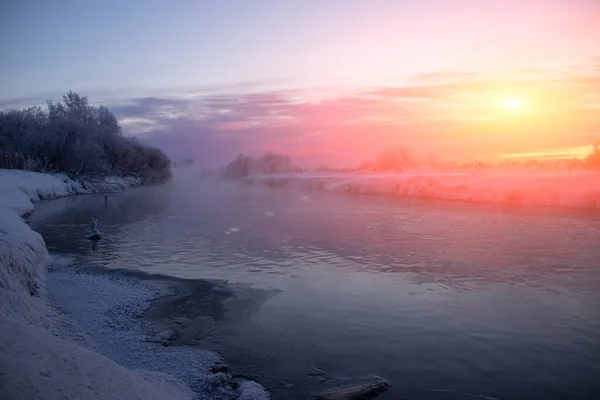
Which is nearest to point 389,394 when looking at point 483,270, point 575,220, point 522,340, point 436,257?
point 522,340

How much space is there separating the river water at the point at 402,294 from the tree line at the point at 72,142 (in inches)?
1984

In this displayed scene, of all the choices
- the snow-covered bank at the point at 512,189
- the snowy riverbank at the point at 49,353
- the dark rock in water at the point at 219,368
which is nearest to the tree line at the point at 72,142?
the snow-covered bank at the point at 512,189

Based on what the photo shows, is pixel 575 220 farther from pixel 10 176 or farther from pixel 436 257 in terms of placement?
pixel 10 176

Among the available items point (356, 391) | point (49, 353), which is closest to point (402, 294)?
point (356, 391)

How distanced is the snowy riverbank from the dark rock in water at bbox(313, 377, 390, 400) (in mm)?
1362

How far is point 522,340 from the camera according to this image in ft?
40.4

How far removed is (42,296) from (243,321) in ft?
20.0

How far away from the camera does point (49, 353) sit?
6.75 m

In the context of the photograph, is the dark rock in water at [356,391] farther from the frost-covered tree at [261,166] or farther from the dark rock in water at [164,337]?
the frost-covered tree at [261,166]

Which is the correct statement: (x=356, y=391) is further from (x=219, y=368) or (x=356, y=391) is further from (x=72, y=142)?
(x=72, y=142)

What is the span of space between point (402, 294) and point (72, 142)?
3180 inches

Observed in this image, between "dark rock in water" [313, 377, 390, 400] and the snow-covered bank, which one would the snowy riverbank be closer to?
"dark rock in water" [313, 377, 390, 400]

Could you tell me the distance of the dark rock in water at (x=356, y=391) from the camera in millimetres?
9266

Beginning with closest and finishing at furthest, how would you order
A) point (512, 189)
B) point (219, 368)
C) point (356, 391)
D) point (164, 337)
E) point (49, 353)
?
1. point (49, 353)
2. point (356, 391)
3. point (219, 368)
4. point (164, 337)
5. point (512, 189)
